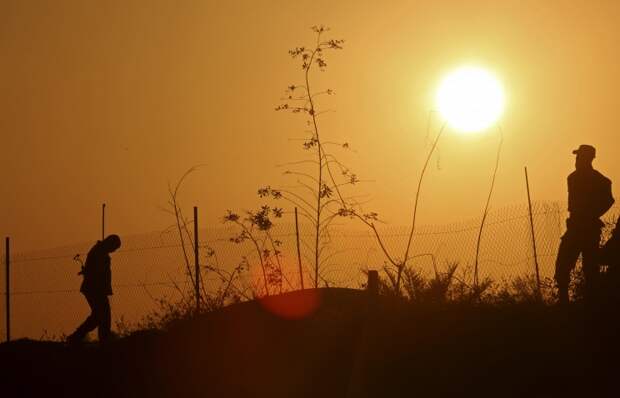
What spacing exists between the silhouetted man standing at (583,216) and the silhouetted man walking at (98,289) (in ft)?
19.7

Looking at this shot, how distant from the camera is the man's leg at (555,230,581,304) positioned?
11805 mm

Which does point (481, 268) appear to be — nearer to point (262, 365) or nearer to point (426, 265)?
point (426, 265)

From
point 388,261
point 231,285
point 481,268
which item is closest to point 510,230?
point 481,268

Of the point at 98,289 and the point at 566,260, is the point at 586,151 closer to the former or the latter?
the point at 566,260

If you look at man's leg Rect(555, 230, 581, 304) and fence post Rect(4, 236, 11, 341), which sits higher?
fence post Rect(4, 236, 11, 341)

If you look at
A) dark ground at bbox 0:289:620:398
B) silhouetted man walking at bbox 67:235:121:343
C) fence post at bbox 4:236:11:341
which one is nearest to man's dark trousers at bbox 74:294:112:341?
silhouetted man walking at bbox 67:235:121:343

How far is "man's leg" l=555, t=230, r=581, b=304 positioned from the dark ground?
0.74 meters

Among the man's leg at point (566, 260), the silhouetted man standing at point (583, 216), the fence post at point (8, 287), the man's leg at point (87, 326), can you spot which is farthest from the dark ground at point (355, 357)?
the fence post at point (8, 287)

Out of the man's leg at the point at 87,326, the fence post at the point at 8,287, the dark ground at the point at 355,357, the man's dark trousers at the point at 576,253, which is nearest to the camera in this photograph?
the dark ground at the point at 355,357

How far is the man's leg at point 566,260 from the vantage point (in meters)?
11.8

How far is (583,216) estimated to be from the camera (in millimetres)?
12016

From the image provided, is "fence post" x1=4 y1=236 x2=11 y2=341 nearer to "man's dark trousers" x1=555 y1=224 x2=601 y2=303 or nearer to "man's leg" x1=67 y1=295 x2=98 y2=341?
"man's leg" x1=67 y1=295 x2=98 y2=341

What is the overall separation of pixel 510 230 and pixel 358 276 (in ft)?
6.64

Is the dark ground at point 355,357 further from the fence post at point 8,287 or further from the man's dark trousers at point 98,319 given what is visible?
the fence post at point 8,287
